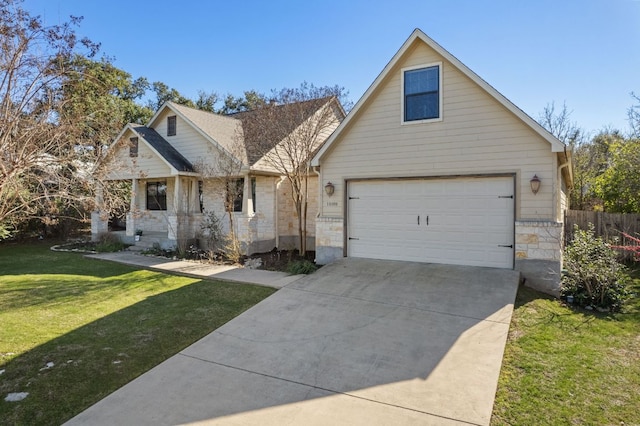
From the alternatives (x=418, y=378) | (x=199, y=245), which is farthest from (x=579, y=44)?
(x=199, y=245)

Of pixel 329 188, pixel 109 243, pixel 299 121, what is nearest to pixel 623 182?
pixel 329 188

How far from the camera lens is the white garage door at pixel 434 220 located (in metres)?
8.60

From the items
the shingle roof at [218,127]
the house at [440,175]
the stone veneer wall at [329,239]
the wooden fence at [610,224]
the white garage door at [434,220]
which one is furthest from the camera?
the shingle roof at [218,127]

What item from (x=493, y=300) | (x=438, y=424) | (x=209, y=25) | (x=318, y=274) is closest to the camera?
(x=438, y=424)

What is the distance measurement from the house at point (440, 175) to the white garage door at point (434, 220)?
0.02 meters

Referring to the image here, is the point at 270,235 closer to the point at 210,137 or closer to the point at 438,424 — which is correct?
the point at 210,137

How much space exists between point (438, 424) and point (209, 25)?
1470cm

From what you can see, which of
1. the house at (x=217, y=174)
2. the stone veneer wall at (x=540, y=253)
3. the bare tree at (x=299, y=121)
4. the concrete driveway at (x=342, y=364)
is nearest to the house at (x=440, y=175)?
the stone veneer wall at (x=540, y=253)

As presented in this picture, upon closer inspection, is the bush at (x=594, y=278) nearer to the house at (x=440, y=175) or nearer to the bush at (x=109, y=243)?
the house at (x=440, y=175)

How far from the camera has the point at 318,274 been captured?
912 centimetres

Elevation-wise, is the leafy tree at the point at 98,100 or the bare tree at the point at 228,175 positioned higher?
the leafy tree at the point at 98,100

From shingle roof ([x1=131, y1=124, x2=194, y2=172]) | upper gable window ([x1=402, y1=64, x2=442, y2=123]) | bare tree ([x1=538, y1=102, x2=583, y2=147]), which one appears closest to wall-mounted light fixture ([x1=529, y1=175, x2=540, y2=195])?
upper gable window ([x1=402, y1=64, x2=442, y2=123])

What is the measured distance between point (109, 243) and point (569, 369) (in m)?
16.4

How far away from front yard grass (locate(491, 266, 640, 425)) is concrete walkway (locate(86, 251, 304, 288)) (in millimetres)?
5149
